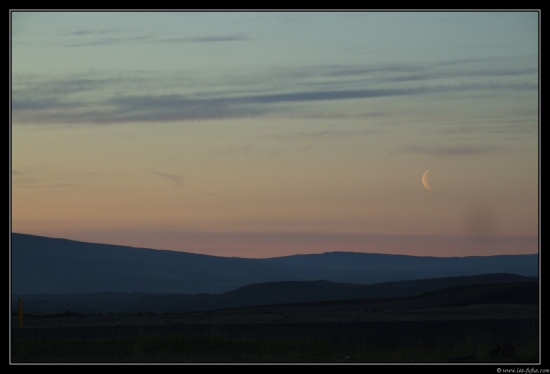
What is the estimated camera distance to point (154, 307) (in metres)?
129

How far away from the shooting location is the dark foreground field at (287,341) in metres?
27.9

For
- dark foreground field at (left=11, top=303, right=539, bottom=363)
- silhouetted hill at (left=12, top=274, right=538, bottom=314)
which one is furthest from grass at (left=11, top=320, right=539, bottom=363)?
silhouetted hill at (left=12, top=274, right=538, bottom=314)

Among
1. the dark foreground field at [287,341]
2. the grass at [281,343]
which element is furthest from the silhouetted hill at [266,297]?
the grass at [281,343]

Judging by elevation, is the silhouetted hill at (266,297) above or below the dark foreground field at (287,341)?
above

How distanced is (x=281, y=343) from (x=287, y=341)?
1159 millimetres

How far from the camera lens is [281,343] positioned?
31.3 m

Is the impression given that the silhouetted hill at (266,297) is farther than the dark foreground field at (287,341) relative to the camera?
Yes

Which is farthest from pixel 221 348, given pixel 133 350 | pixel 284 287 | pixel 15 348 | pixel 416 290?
pixel 284 287

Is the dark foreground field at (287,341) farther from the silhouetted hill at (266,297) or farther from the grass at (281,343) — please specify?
the silhouetted hill at (266,297)

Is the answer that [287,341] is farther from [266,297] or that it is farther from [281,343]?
[266,297]

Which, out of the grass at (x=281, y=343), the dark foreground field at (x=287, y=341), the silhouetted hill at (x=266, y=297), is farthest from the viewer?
the silhouetted hill at (x=266, y=297)

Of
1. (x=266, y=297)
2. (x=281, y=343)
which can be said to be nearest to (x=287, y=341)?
(x=281, y=343)

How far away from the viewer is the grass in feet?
92.1

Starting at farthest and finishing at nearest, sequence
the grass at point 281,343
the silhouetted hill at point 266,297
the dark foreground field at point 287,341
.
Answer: the silhouetted hill at point 266,297
the grass at point 281,343
the dark foreground field at point 287,341
